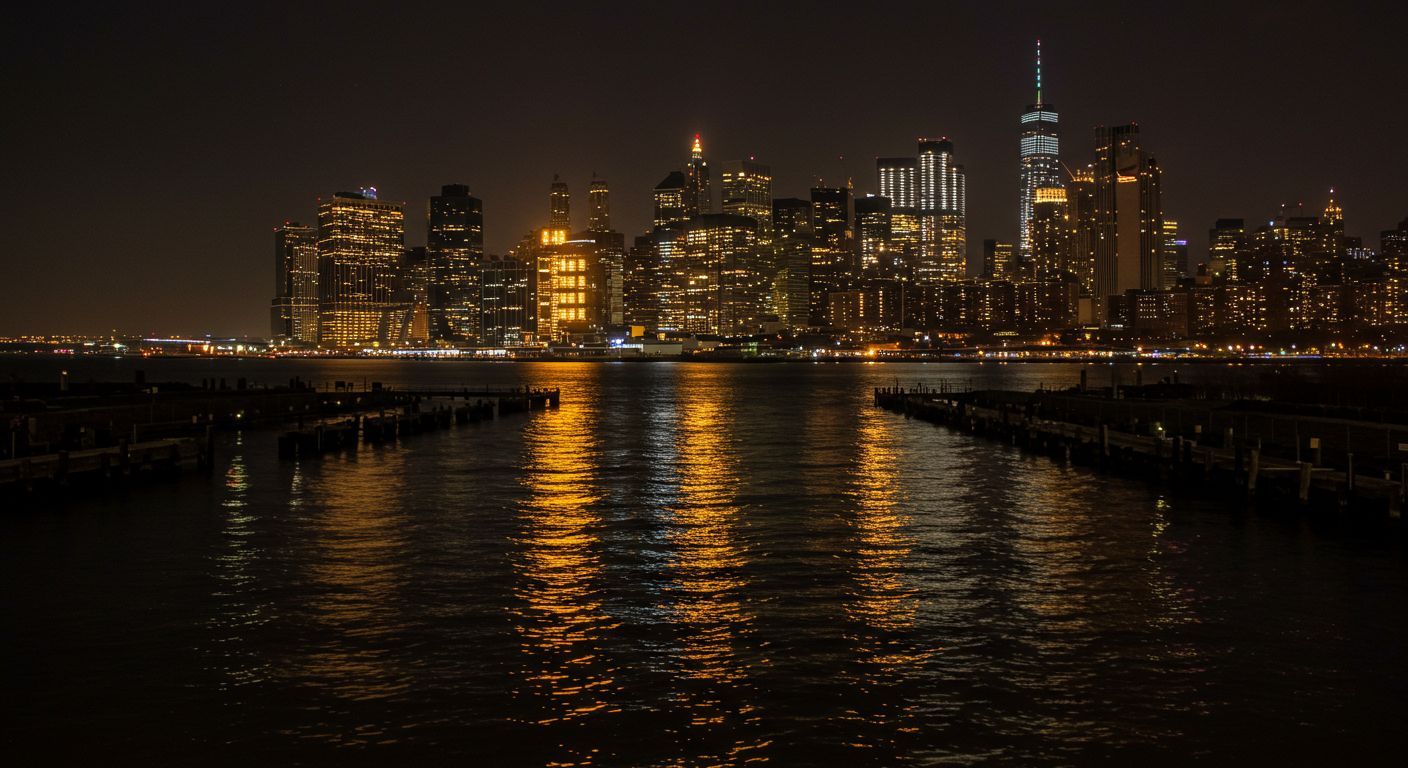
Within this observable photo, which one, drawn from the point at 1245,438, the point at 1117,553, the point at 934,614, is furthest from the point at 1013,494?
the point at 934,614

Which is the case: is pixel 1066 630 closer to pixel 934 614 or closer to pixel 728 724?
pixel 934 614

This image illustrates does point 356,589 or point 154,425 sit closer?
point 356,589

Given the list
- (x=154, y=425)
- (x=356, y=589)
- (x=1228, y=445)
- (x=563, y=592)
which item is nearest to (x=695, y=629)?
(x=563, y=592)

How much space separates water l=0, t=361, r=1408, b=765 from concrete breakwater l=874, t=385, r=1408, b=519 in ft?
4.03

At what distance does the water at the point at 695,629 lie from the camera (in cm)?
1434

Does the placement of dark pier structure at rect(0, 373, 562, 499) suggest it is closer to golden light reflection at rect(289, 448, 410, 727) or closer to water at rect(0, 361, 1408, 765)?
water at rect(0, 361, 1408, 765)

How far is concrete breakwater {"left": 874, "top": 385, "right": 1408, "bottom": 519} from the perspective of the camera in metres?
31.7

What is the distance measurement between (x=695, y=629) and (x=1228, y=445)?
27197 mm

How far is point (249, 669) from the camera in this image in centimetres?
1716

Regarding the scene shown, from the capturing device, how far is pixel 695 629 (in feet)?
64.2

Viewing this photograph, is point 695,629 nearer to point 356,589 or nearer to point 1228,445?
point 356,589

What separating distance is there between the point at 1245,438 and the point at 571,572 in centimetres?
2739

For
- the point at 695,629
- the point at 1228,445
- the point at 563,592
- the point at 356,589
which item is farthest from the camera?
the point at 1228,445

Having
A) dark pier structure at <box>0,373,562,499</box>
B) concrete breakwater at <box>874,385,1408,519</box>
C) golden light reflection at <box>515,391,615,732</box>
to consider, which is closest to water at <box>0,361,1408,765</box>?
golden light reflection at <box>515,391,615,732</box>
